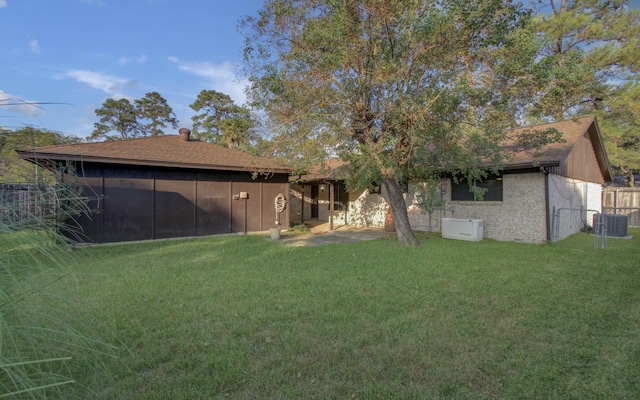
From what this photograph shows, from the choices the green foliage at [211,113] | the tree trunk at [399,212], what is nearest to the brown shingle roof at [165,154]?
the tree trunk at [399,212]

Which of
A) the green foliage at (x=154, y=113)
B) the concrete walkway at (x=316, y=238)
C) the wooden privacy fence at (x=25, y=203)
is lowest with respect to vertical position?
the concrete walkway at (x=316, y=238)

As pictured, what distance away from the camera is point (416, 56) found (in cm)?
721

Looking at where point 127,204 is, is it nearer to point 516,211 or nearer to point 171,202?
point 171,202

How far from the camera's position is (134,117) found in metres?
33.5

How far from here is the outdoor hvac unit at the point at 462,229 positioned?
32.6ft

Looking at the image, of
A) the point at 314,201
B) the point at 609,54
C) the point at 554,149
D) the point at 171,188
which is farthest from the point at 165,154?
the point at 609,54

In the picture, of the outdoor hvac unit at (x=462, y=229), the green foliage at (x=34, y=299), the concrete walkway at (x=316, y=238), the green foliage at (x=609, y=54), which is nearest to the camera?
the green foliage at (x=34, y=299)

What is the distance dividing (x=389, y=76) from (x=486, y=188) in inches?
226

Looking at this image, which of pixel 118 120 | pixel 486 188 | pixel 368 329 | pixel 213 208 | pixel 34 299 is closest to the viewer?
pixel 34 299

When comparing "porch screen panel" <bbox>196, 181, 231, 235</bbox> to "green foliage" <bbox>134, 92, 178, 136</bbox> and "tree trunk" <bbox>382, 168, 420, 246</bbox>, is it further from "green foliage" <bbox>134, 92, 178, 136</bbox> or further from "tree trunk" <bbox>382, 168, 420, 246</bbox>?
"green foliage" <bbox>134, 92, 178, 136</bbox>

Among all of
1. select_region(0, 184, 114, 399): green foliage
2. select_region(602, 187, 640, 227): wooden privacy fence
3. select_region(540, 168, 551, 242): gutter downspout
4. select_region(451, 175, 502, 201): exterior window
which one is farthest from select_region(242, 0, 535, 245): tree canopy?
select_region(602, 187, 640, 227): wooden privacy fence

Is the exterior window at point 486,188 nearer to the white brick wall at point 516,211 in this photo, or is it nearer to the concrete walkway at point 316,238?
the white brick wall at point 516,211

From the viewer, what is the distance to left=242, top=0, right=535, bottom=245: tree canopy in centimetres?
681

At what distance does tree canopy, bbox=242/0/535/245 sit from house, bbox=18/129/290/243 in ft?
10.6
